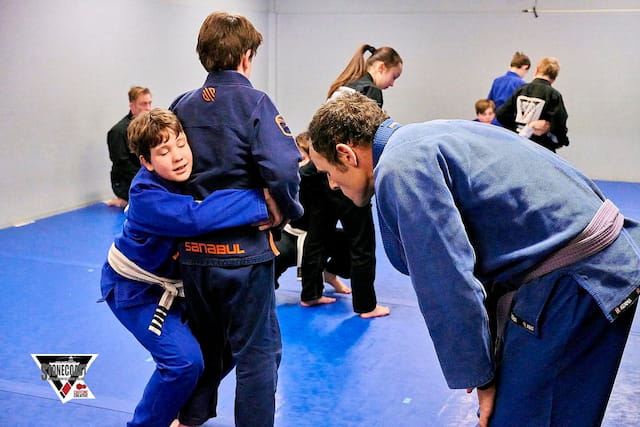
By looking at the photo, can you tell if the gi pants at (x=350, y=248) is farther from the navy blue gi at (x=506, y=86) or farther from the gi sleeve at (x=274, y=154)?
the navy blue gi at (x=506, y=86)

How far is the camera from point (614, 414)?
3.46 metres

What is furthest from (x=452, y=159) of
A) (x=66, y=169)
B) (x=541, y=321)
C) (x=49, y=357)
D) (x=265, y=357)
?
(x=66, y=169)

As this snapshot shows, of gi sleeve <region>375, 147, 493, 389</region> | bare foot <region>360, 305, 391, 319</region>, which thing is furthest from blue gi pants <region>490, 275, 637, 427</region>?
bare foot <region>360, 305, 391, 319</region>

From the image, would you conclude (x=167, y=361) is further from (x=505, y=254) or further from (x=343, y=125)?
(x=505, y=254)

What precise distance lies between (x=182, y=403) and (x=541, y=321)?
1.56 m

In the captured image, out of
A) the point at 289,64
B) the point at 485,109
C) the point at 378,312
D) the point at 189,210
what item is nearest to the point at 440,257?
the point at 189,210

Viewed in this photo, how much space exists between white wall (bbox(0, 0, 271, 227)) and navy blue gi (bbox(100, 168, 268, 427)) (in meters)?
4.73

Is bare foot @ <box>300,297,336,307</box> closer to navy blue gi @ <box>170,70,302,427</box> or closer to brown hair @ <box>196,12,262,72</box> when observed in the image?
navy blue gi @ <box>170,70,302,427</box>

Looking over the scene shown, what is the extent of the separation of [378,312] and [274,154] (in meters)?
2.31

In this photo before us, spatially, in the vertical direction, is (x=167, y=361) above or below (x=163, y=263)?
below

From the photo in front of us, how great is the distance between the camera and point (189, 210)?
2662mm

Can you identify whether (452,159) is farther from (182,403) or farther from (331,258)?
(331,258)

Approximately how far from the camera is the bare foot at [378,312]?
471 centimetres

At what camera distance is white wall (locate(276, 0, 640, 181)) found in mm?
10383
